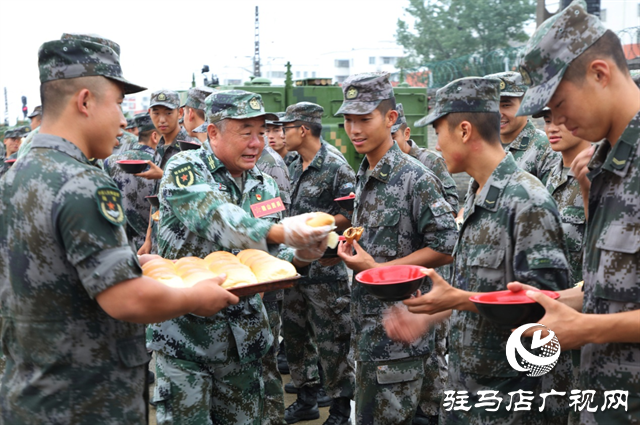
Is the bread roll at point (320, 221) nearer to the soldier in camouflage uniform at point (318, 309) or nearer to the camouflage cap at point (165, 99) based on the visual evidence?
the soldier in camouflage uniform at point (318, 309)

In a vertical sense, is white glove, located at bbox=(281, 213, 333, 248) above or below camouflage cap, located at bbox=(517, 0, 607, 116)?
below

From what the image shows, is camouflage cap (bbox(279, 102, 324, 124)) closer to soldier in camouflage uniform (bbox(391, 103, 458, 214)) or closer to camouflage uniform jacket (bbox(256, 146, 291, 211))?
camouflage uniform jacket (bbox(256, 146, 291, 211))

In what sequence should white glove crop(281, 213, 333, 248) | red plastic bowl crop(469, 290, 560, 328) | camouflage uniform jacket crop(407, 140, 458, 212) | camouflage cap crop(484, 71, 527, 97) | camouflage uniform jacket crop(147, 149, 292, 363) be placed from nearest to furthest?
1. red plastic bowl crop(469, 290, 560, 328)
2. white glove crop(281, 213, 333, 248)
3. camouflage uniform jacket crop(147, 149, 292, 363)
4. camouflage cap crop(484, 71, 527, 97)
5. camouflage uniform jacket crop(407, 140, 458, 212)

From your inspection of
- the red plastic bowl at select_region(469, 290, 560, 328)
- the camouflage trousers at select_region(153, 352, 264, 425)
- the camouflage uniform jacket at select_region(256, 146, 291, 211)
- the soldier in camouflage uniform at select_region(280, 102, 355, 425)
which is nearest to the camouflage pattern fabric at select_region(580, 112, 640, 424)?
the red plastic bowl at select_region(469, 290, 560, 328)

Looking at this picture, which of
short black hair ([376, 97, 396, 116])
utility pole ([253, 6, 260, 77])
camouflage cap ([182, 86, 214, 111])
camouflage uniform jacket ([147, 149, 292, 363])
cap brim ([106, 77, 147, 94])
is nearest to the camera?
cap brim ([106, 77, 147, 94])

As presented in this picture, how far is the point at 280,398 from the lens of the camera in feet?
15.9

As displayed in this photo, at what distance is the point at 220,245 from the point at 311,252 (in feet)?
1.64

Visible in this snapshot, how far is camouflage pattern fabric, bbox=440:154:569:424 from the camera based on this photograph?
2.93 m

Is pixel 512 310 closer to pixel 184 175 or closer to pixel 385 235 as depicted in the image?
pixel 385 235

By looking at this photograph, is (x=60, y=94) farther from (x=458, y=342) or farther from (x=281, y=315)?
(x=281, y=315)

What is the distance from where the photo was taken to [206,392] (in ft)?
11.4

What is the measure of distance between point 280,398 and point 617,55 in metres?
3.49

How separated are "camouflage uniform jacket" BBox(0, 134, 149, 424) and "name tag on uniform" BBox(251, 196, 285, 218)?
4.57 ft

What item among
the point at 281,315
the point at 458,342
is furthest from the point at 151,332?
the point at 281,315
